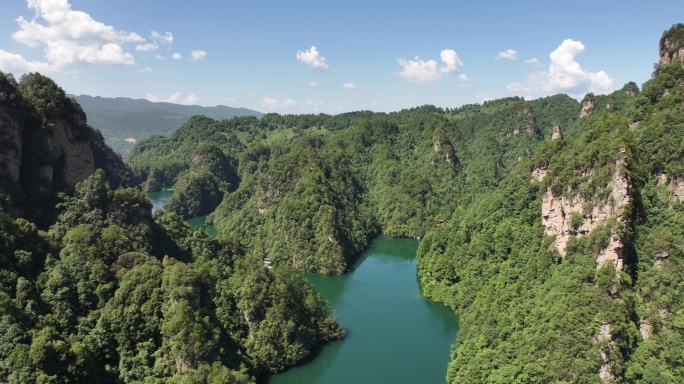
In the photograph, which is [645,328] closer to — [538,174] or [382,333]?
[538,174]

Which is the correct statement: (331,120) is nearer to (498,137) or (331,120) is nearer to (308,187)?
(498,137)

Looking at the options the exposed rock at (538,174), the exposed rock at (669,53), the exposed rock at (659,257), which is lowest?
the exposed rock at (659,257)

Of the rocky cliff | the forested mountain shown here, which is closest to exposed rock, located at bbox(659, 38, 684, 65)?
the forested mountain

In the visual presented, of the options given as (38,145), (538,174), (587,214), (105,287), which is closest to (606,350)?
(587,214)

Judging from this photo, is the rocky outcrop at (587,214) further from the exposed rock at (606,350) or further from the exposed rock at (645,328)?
the exposed rock at (606,350)

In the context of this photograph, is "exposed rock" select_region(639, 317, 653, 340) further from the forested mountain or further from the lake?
the forested mountain

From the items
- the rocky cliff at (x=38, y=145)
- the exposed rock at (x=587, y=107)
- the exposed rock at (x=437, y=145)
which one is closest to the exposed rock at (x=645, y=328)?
the rocky cliff at (x=38, y=145)

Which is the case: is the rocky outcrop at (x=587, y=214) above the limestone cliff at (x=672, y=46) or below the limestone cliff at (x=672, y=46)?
below
